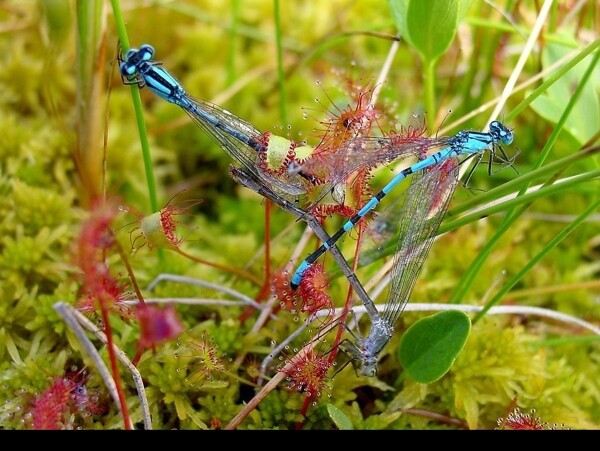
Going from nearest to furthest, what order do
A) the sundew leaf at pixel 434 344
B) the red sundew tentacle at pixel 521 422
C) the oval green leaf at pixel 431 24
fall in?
the sundew leaf at pixel 434 344, the red sundew tentacle at pixel 521 422, the oval green leaf at pixel 431 24

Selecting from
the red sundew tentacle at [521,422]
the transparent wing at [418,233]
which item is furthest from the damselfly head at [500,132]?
the red sundew tentacle at [521,422]

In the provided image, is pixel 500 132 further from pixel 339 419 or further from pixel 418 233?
Answer: pixel 339 419

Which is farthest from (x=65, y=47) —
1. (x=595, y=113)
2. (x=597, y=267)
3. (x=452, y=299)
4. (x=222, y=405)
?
(x=597, y=267)

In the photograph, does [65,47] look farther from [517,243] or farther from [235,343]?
[517,243]

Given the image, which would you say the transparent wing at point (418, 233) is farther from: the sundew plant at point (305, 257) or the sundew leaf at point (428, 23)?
the sundew leaf at point (428, 23)

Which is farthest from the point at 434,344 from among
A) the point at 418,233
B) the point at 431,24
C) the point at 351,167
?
the point at 431,24

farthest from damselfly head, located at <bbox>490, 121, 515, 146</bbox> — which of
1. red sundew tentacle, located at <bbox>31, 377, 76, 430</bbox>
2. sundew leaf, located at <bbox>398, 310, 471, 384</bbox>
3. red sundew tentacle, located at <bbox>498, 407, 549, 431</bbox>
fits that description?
red sundew tentacle, located at <bbox>31, 377, 76, 430</bbox>
